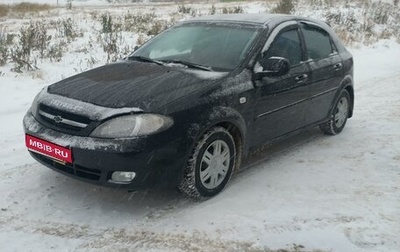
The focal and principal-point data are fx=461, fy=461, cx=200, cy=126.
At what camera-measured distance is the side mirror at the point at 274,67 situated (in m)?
4.43

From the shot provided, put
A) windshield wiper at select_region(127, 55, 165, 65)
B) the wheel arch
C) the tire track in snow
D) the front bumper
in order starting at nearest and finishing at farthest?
the tire track in snow, the front bumper, the wheel arch, windshield wiper at select_region(127, 55, 165, 65)

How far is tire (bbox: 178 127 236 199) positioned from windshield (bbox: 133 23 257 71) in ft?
2.44

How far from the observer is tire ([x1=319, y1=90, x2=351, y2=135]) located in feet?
19.8

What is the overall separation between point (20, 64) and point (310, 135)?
217 inches

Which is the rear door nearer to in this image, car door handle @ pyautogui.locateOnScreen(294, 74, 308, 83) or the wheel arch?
car door handle @ pyautogui.locateOnScreen(294, 74, 308, 83)

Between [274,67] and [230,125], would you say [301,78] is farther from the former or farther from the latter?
→ [230,125]

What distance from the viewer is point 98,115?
363 cm

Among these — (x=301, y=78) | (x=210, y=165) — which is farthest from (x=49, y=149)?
(x=301, y=78)

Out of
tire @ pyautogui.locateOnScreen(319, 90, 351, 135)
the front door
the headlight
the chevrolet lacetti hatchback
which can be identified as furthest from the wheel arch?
tire @ pyautogui.locateOnScreen(319, 90, 351, 135)

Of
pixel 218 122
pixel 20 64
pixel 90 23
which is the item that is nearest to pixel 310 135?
pixel 218 122

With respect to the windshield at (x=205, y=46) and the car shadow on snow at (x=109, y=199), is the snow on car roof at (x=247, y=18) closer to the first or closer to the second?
the windshield at (x=205, y=46)

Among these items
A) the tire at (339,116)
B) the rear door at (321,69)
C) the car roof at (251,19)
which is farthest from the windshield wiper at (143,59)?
the tire at (339,116)

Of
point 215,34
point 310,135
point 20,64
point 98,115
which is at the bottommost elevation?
point 310,135

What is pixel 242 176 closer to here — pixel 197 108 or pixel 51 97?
pixel 197 108
